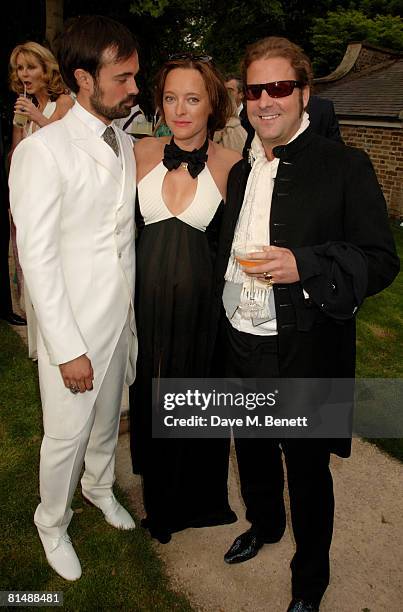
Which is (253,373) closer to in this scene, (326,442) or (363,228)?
(326,442)

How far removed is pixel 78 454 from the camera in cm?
264

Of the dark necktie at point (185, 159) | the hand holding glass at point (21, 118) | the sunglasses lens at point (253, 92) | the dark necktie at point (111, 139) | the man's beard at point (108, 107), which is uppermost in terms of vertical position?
the hand holding glass at point (21, 118)

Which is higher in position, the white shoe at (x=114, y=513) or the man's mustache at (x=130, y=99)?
the man's mustache at (x=130, y=99)

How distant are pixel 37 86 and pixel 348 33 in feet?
85.6

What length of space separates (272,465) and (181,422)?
550 millimetres

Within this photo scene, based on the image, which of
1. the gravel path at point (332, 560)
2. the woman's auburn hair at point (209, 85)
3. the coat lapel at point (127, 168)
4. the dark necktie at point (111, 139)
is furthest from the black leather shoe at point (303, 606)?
the woman's auburn hair at point (209, 85)

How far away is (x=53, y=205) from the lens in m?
2.13

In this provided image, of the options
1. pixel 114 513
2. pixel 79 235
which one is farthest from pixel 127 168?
pixel 114 513

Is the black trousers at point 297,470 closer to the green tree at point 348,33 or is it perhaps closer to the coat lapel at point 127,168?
the coat lapel at point 127,168

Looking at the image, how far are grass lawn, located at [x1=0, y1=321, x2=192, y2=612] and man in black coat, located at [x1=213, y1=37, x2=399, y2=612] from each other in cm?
77

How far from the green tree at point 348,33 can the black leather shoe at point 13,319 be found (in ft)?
81.6

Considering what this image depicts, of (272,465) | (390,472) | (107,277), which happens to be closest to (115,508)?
(272,465)

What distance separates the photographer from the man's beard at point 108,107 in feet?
7.52

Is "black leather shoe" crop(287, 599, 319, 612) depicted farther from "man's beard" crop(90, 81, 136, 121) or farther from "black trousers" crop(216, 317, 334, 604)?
"man's beard" crop(90, 81, 136, 121)
